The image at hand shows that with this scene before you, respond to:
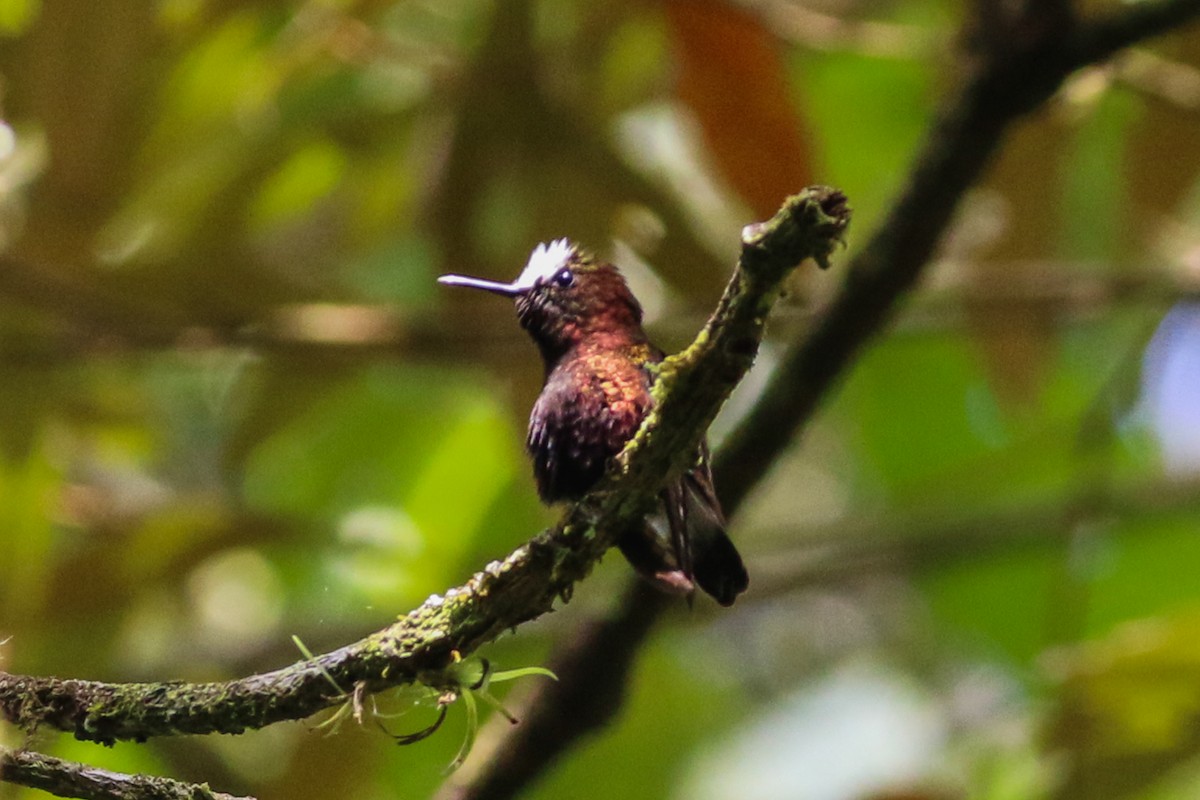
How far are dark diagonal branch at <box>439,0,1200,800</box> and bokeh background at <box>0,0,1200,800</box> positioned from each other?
0.12 m

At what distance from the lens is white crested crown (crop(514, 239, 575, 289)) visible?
1540 millimetres

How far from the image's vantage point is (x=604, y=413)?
4.48ft

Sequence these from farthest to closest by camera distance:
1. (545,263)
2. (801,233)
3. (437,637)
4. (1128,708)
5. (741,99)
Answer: (1128,708) → (741,99) → (545,263) → (437,637) → (801,233)

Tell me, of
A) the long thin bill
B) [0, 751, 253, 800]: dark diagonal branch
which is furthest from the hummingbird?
[0, 751, 253, 800]: dark diagonal branch

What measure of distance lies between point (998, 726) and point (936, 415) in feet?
2.90

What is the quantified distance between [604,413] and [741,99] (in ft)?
4.48

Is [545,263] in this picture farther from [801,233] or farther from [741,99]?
[741,99]

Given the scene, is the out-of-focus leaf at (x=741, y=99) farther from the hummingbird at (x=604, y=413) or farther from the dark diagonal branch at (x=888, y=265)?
the hummingbird at (x=604, y=413)

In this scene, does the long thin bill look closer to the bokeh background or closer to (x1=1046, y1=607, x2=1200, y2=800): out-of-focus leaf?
the bokeh background

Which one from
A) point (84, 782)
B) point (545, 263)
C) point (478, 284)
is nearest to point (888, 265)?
point (545, 263)

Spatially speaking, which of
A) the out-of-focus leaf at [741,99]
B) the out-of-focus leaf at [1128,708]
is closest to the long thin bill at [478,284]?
the out-of-focus leaf at [741,99]

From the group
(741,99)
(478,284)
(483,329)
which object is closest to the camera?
(478,284)

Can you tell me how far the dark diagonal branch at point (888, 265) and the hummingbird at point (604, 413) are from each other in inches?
31.9

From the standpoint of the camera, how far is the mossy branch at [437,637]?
1076mm
